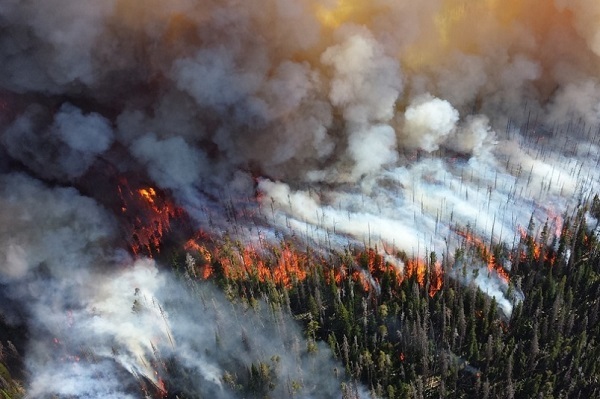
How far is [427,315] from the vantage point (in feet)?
241

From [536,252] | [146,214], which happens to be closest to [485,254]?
[536,252]

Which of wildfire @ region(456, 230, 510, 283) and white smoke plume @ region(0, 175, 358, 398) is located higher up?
wildfire @ region(456, 230, 510, 283)

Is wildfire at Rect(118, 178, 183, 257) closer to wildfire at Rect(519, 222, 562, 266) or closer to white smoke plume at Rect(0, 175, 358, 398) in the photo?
white smoke plume at Rect(0, 175, 358, 398)

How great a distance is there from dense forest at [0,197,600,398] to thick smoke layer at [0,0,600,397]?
3331 mm

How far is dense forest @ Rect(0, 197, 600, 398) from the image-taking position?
67188mm

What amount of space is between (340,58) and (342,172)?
60.7ft

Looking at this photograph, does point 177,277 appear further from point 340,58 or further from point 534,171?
point 534,171

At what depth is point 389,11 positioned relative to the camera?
89.9 m

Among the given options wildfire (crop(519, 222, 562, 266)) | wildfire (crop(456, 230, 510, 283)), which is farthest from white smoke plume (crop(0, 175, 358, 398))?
wildfire (crop(519, 222, 562, 266))

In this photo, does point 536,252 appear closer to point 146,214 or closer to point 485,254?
point 485,254

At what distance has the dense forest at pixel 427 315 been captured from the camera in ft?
220

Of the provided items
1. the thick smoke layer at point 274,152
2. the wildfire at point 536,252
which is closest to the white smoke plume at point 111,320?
the thick smoke layer at point 274,152

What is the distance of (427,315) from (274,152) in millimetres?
33791

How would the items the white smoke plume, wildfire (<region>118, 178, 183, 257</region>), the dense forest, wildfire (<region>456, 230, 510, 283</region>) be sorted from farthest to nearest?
1. wildfire (<region>118, 178, 183, 257</region>)
2. wildfire (<region>456, 230, 510, 283</region>)
3. the white smoke plume
4. the dense forest
